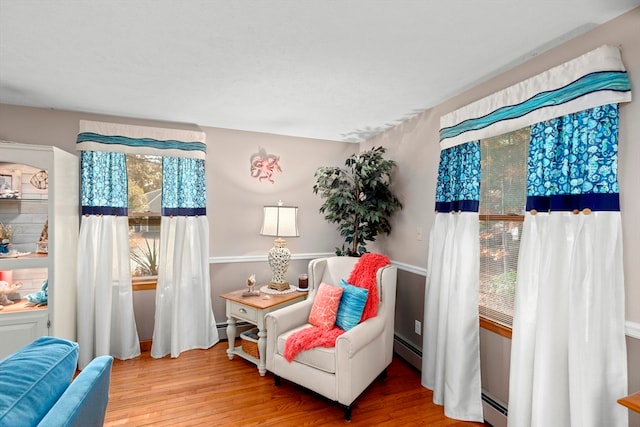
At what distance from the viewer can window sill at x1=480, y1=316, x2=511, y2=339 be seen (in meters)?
2.08

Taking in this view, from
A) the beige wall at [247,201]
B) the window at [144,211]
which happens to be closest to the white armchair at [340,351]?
the beige wall at [247,201]

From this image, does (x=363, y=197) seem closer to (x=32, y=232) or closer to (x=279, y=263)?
(x=279, y=263)

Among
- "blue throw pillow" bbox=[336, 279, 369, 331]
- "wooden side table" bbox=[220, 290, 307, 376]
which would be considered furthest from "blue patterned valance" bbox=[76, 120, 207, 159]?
"blue throw pillow" bbox=[336, 279, 369, 331]

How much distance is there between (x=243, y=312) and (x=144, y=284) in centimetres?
112

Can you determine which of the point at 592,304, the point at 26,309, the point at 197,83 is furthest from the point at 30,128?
the point at 592,304

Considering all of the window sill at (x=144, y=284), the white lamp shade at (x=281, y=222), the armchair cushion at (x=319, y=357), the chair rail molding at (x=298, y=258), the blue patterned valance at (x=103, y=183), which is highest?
the blue patterned valance at (x=103, y=183)

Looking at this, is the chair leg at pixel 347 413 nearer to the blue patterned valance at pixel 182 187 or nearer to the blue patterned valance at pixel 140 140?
the blue patterned valance at pixel 182 187

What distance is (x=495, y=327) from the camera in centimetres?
217

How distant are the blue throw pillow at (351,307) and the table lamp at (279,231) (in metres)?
0.85

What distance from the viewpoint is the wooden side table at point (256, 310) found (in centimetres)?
282

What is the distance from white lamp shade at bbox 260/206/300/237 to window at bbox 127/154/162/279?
44.8 inches

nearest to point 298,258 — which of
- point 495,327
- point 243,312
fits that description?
point 243,312

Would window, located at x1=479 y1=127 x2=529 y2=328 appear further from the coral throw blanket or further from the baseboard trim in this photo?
the baseboard trim

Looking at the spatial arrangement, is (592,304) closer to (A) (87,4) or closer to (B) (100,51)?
(A) (87,4)
